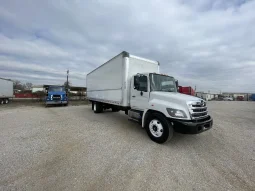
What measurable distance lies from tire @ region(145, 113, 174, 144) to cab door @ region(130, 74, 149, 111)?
651 millimetres

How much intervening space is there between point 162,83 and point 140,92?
0.97m

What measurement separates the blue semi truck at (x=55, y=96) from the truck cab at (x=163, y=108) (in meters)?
12.9

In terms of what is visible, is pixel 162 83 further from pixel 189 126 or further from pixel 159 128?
pixel 189 126

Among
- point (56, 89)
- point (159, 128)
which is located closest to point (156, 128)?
point (159, 128)

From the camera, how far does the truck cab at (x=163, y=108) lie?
3.94 meters

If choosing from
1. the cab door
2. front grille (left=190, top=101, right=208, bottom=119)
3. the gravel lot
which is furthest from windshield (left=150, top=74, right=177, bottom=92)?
the gravel lot

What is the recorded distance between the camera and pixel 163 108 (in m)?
4.29

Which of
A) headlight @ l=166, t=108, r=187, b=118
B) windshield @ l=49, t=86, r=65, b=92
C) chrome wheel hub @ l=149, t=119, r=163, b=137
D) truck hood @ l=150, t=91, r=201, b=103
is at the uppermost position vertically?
windshield @ l=49, t=86, r=65, b=92

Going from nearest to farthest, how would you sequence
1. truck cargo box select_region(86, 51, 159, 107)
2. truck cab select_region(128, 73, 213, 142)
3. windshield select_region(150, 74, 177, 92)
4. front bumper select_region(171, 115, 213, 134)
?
front bumper select_region(171, 115, 213, 134) < truck cab select_region(128, 73, 213, 142) < windshield select_region(150, 74, 177, 92) < truck cargo box select_region(86, 51, 159, 107)

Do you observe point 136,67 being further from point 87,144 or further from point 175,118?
point 87,144

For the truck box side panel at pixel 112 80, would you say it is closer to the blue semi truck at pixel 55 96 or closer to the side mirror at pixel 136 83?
the side mirror at pixel 136 83

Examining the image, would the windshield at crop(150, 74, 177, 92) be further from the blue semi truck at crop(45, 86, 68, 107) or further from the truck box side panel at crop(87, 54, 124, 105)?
the blue semi truck at crop(45, 86, 68, 107)

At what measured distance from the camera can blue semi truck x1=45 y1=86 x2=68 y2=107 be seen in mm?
15273

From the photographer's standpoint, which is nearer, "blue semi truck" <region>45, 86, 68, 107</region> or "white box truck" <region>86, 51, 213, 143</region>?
"white box truck" <region>86, 51, 213, 143</region>
